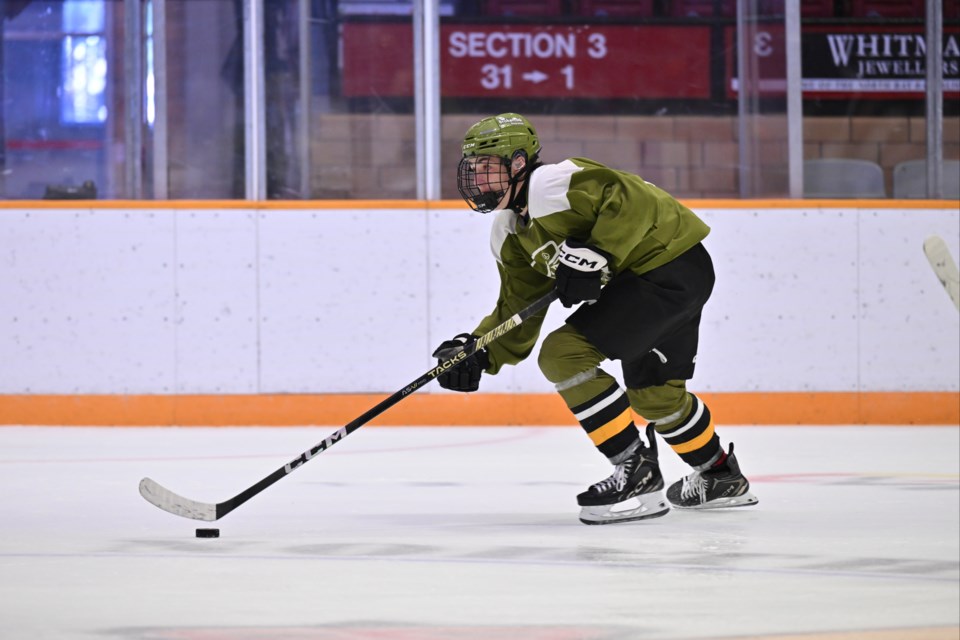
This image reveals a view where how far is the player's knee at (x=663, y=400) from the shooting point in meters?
3.23

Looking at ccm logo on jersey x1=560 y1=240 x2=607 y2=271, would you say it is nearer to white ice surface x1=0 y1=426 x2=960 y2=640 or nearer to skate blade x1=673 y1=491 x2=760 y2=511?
white ice surface x1=0 y1=426 x2=960 y2=640

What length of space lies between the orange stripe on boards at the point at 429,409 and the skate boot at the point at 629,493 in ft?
7.79

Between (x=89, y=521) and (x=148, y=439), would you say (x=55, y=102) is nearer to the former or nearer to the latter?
(x=148, y=439)

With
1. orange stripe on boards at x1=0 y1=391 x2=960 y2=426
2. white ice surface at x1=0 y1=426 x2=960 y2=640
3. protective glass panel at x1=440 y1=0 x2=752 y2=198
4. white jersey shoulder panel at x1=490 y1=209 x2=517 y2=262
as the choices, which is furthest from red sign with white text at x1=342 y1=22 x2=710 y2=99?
white jersey shoulder panel at x1=490 y1=209 x2=517 y2=262

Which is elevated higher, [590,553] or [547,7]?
[547,7]

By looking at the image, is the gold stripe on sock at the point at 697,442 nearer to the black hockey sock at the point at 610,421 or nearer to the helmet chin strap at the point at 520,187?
the black hockey sock at the point at 610,421

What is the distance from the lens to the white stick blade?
2975mm

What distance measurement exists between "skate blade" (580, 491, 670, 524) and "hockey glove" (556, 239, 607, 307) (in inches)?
18.2

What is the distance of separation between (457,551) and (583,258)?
678mm

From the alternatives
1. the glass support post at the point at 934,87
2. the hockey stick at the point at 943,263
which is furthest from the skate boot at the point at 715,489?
the glass support post at the point at 934,87

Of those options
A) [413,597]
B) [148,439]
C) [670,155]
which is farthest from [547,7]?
[413,597]

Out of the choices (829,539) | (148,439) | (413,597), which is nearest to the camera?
(413,597)

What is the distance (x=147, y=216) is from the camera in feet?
18.2

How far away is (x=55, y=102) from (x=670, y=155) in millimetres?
2558
